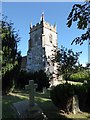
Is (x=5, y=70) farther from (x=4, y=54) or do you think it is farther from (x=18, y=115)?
(x=18, y=115)

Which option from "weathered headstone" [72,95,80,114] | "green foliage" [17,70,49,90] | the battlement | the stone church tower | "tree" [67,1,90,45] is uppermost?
the battlement

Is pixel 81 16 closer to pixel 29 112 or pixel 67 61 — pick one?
pixel 29 112

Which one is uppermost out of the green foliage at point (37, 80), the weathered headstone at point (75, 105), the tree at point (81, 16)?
the tree at point (81, 16)

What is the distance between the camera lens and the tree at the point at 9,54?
1720 centimetres

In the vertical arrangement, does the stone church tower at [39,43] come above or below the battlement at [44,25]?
below

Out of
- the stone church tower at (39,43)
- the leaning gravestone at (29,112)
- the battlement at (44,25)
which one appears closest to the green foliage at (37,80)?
the leaning gravestone at (29,112)

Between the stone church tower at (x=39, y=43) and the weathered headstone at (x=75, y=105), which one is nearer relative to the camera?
the weathered headstone at (x=75, y=105)

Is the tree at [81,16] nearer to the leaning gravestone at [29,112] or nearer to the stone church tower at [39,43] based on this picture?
the leaning gravestone at [29,112]

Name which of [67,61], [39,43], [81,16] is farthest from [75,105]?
[39,43]

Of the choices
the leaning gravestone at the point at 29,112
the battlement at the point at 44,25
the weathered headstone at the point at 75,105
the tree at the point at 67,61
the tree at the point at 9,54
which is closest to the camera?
the leaning gravestone at the point at 29,112

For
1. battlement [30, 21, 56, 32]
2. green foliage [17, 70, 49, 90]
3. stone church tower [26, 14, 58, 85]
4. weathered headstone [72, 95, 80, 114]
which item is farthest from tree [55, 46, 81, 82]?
battlement [30, 21, 56, 32]

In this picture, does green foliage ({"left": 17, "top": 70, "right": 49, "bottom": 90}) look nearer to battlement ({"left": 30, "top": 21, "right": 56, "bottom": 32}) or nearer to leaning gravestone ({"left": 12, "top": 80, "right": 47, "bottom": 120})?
leaning gravestone ({"left": 12, "top": 80, "right": 47, "bottom": 120})

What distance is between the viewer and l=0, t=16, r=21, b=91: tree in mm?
17198

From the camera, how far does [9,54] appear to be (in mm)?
17703
